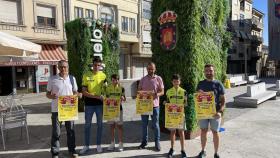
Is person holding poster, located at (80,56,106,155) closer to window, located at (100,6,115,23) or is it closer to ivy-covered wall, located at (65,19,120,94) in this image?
ivy-covered wall, located at (65,19,120,94)

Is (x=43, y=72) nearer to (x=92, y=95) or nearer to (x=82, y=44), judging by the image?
(x=82, y=44)

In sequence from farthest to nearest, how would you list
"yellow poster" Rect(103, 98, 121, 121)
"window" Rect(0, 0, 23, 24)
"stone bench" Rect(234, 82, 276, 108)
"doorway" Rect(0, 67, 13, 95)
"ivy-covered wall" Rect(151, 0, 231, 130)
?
"doorway" Rect(0, 67, 13, 95) < "window" Rect(0, 0, 23, 24) < "stone bench" Rect(234, 82, 276, 108) < "ivy-covered wall" Rect(151, 0, 231, 130) < "yellow poster" Rect(103, 98, 121, 121)

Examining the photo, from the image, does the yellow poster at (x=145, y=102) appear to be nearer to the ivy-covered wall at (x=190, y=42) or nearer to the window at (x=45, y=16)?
the ivy-covered wall at (x=190, y=42)

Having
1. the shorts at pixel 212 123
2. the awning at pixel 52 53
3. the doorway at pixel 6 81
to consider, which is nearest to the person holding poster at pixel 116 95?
the shorts at pixel 212 123

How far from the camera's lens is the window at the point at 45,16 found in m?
20.2

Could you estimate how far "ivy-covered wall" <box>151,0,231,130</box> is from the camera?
6.70 m

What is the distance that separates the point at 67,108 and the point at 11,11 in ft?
52.1

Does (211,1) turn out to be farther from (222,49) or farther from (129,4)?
(129,4)

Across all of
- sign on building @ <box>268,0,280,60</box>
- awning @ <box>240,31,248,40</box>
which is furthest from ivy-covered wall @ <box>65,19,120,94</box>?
awning @ <box>240,31,248,40</box>

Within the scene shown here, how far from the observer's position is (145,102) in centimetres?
605

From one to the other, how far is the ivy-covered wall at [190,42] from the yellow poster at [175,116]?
1.16m

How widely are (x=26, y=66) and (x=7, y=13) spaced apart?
154 inches

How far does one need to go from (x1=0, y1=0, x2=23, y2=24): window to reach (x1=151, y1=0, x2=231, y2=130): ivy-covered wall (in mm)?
14313

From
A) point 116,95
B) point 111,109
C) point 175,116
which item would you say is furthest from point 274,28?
point 111,109
